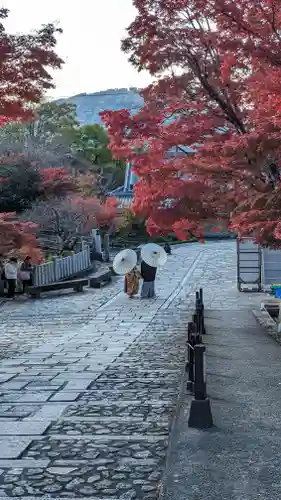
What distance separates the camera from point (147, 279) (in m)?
22.7

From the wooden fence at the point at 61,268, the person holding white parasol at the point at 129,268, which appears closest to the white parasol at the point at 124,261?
the person holding white parasol at the point at 129,268

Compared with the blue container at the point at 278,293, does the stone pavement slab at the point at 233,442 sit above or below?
above

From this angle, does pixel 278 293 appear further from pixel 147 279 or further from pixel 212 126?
pixel 212 126

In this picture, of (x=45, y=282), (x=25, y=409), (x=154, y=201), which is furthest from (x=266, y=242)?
(x=45, y=282)

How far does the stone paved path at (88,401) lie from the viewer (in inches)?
205

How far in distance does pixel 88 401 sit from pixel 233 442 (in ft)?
8.24

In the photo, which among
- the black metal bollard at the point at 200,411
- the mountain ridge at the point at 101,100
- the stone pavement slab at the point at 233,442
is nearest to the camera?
the stone pavement slab at the point at 233,442

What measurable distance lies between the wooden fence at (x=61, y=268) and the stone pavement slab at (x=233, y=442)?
1640 cm

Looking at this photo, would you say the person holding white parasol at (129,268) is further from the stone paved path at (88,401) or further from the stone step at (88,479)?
the stone step at (88,479)

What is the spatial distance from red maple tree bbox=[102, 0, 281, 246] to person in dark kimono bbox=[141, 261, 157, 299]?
836 cm

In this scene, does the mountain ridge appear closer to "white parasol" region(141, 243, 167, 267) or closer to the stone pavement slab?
"white parasol" region(141, 243, 167, 267)

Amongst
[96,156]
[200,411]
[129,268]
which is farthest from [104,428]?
[96,156]

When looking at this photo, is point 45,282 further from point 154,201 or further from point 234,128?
point 234,128

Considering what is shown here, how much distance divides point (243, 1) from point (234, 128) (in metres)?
3.12
